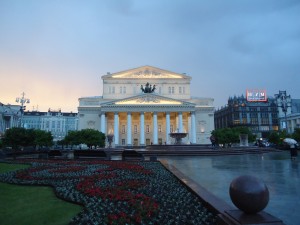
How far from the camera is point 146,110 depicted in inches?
2296

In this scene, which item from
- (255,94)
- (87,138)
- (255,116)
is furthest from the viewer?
(255,116)

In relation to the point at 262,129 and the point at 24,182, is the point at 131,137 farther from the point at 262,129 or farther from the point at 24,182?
the point at 262,129

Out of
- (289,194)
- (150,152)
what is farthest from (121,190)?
(150,152)

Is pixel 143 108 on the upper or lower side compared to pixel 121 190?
upper

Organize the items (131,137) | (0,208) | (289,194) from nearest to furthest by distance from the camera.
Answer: (0,208) → (289,194) → (131,137)

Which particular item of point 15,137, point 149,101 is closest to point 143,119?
point 149,101

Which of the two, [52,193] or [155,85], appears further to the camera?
[155,85]

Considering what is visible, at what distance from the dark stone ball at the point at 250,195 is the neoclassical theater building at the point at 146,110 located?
54.1 m

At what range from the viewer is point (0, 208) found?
5.96 m

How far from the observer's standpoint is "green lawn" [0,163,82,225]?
5.03m

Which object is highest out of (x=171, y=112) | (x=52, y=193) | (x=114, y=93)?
(x=114, y=93)

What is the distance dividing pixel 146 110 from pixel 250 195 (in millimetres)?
54829

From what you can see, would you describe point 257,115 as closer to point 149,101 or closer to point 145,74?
point 145,74

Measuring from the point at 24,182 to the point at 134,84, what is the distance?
57.8 meters
